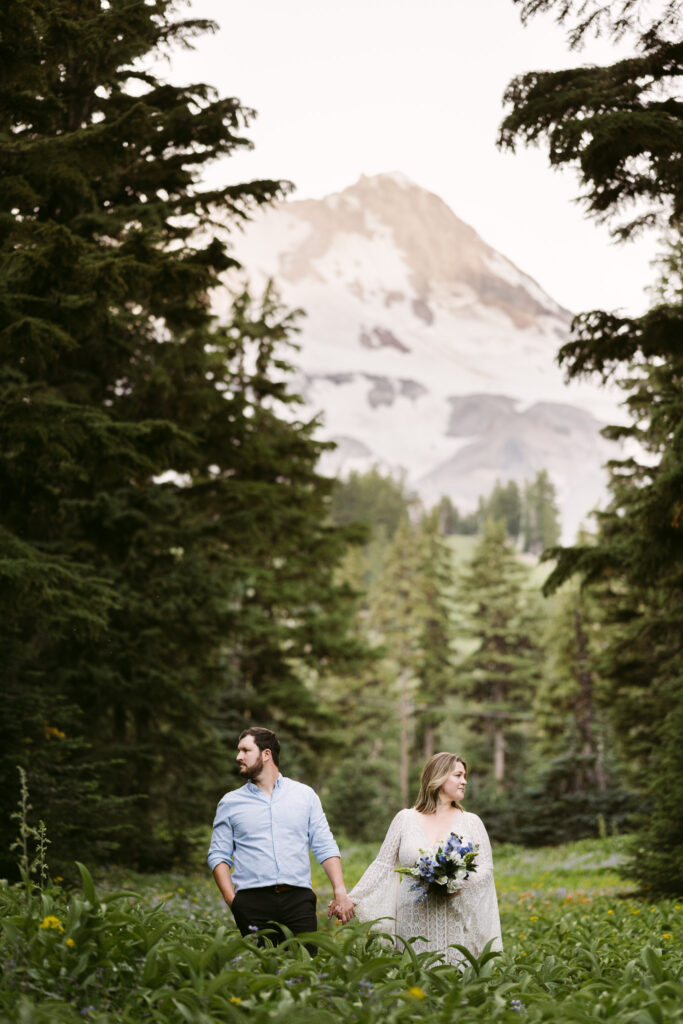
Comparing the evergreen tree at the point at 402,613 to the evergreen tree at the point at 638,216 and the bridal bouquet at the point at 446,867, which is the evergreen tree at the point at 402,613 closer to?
the evergreen tree at the point at 638,216

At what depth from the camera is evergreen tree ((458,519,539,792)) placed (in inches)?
2258

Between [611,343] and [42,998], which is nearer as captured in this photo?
[42,998]

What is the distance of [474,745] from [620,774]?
2444 cm

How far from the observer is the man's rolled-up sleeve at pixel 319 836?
224 inches

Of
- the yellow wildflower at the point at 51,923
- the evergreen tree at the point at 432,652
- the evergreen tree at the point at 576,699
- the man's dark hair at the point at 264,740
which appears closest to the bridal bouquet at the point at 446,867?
the man's dark hair at the point at 264,740

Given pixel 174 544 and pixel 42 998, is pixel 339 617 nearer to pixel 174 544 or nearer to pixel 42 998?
pixel 174 544

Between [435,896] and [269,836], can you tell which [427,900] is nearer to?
[435,896]

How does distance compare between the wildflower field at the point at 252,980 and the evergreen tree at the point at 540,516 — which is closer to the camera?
the wildflower field at the point at 252,980

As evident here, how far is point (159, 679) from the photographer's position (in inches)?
594

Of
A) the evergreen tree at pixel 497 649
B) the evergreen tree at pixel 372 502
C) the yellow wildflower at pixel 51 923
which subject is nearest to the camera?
the yellow wildflower at pixel 51 923

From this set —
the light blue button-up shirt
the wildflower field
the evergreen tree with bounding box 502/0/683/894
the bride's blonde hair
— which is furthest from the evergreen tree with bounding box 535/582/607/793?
the wildflower field

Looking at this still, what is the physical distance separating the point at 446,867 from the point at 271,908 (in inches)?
39.7

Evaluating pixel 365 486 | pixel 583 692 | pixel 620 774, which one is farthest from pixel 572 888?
pixel 365 486

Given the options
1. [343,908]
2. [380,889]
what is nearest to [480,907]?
[380,889]
